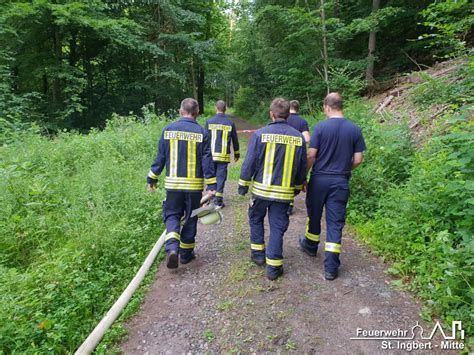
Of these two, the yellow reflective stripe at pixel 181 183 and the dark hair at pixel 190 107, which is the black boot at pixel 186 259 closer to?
the yellow reflective stripe at pixel 181 183

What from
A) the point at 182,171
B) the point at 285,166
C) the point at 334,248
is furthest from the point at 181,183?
the point at 334,248

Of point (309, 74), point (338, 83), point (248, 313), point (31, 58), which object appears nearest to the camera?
point (248, 313)

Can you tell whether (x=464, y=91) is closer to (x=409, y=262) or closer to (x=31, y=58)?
(x=409, y=262)

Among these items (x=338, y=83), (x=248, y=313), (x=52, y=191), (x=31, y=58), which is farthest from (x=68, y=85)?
(x=248, y=313)

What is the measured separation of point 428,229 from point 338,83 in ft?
29.3

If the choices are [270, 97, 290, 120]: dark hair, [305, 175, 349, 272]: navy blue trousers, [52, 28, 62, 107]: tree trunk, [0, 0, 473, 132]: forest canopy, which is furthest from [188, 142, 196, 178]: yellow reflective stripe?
[52, 28, 62, 107]: tree trunk

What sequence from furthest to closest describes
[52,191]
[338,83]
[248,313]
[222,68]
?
[222,68]
[338,83]
[52,191]
[248,313]

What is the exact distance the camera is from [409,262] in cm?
371

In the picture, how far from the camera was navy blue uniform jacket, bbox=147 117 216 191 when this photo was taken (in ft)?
13.0

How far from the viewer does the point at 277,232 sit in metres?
3.77

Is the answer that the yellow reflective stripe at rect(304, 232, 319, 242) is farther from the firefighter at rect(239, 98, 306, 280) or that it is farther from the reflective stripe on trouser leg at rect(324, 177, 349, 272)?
the firefighter at rect(239, 98, 306, 280)

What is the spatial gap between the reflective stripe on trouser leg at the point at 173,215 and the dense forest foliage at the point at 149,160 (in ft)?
2.39

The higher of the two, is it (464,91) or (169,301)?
(464,91)

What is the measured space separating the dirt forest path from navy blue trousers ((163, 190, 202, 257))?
0.45 m
